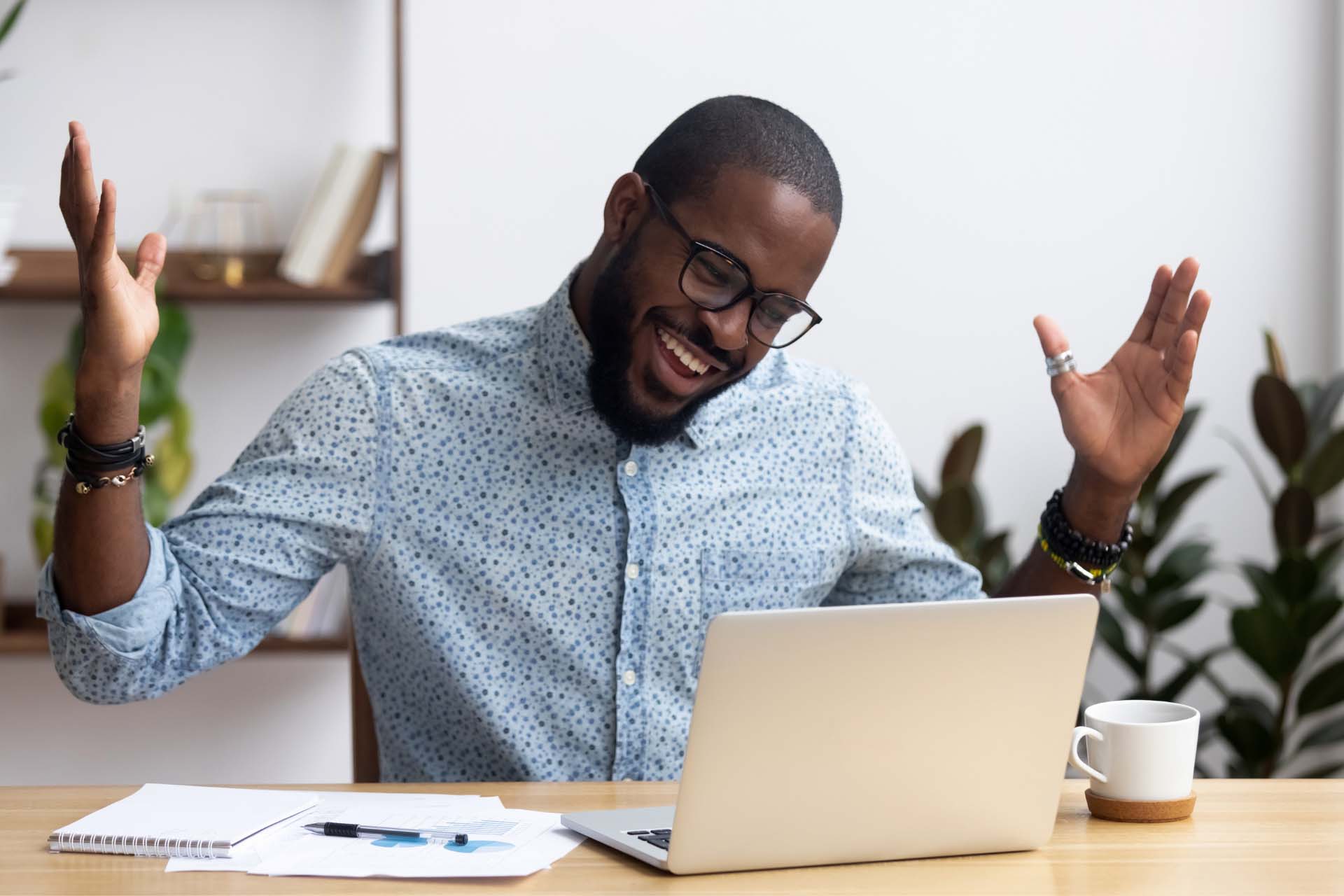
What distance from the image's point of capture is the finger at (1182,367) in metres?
1.38

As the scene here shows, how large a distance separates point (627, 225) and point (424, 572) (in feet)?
1.47

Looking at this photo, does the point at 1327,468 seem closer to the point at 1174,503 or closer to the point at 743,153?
the point at 1174,503

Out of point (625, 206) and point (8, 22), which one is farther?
point (8, 22)

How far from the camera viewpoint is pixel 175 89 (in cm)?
271

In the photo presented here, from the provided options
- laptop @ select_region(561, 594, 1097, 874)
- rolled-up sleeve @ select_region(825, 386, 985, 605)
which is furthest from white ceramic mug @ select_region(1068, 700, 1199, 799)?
rolled-up sleeve @ select_region(825, 386, 985, 605)

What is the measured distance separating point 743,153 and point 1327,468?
1.52m

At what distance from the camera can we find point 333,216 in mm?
2621

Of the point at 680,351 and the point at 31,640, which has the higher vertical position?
the point at 680,351

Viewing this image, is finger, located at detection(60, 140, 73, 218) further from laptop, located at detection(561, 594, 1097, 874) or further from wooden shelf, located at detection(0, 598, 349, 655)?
wooden shelf, located at detection(0, 598, 349, 655)

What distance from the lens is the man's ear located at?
1526 millimetres

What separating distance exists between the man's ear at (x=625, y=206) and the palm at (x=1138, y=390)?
0.45 m

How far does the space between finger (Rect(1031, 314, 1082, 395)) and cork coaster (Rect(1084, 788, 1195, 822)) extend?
1.45ft

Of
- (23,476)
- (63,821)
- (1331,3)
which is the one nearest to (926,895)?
(63,821)

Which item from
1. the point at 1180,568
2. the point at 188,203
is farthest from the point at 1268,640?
the point at 188,203
